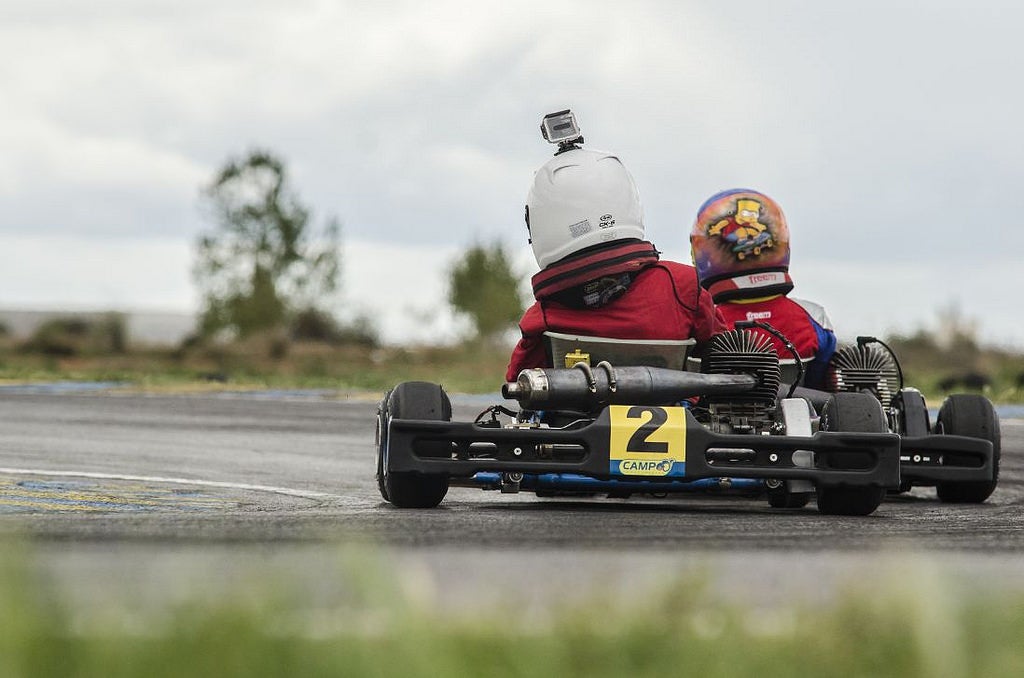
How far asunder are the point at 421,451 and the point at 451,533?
6.45 ft

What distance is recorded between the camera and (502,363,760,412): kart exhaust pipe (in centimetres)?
636

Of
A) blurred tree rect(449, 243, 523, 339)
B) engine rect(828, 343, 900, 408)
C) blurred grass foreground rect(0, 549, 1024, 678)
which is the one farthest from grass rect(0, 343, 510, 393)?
blurred grass foreground rect(0, 549, 1024, 678)

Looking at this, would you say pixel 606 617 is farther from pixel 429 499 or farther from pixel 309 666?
pixel 429 499

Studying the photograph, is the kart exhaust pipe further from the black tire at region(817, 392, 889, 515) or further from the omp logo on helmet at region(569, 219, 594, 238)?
the omp logo on helmet at region(569, 219, 594, 238)

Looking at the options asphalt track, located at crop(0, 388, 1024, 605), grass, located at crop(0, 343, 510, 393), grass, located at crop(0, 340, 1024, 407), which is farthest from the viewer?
grass, located at crop(0, 343, 510, 393)

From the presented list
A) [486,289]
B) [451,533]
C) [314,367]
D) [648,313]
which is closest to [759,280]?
[648,313]

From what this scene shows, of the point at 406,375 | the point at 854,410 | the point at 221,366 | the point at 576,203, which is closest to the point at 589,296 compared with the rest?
the point at 576,203

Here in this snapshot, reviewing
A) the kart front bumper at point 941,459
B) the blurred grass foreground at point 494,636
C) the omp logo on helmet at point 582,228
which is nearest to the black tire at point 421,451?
the omp logo on helmet at point 582,228

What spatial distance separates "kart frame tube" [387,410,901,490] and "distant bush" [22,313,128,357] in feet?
109

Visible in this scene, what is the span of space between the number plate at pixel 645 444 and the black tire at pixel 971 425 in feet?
8.61

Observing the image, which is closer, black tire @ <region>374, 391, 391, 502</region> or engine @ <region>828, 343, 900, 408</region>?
black tire @ <region>374, 391, 391, 502</region>

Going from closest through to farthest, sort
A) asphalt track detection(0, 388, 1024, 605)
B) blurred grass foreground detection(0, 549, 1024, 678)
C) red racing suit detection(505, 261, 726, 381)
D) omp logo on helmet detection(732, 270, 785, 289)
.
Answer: blurred grass foreground detection(0, 549, 1024, 678) → asphalt track detection(0, 388, 1024, 605) → red racing suit detection(505, 261, 726, 381) → omp logo on helmet detection(732, 270, 785, 289)

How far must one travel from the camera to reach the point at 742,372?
6734 mm

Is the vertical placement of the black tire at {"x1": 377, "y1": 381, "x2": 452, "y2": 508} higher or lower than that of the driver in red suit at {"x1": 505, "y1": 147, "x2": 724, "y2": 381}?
lower
